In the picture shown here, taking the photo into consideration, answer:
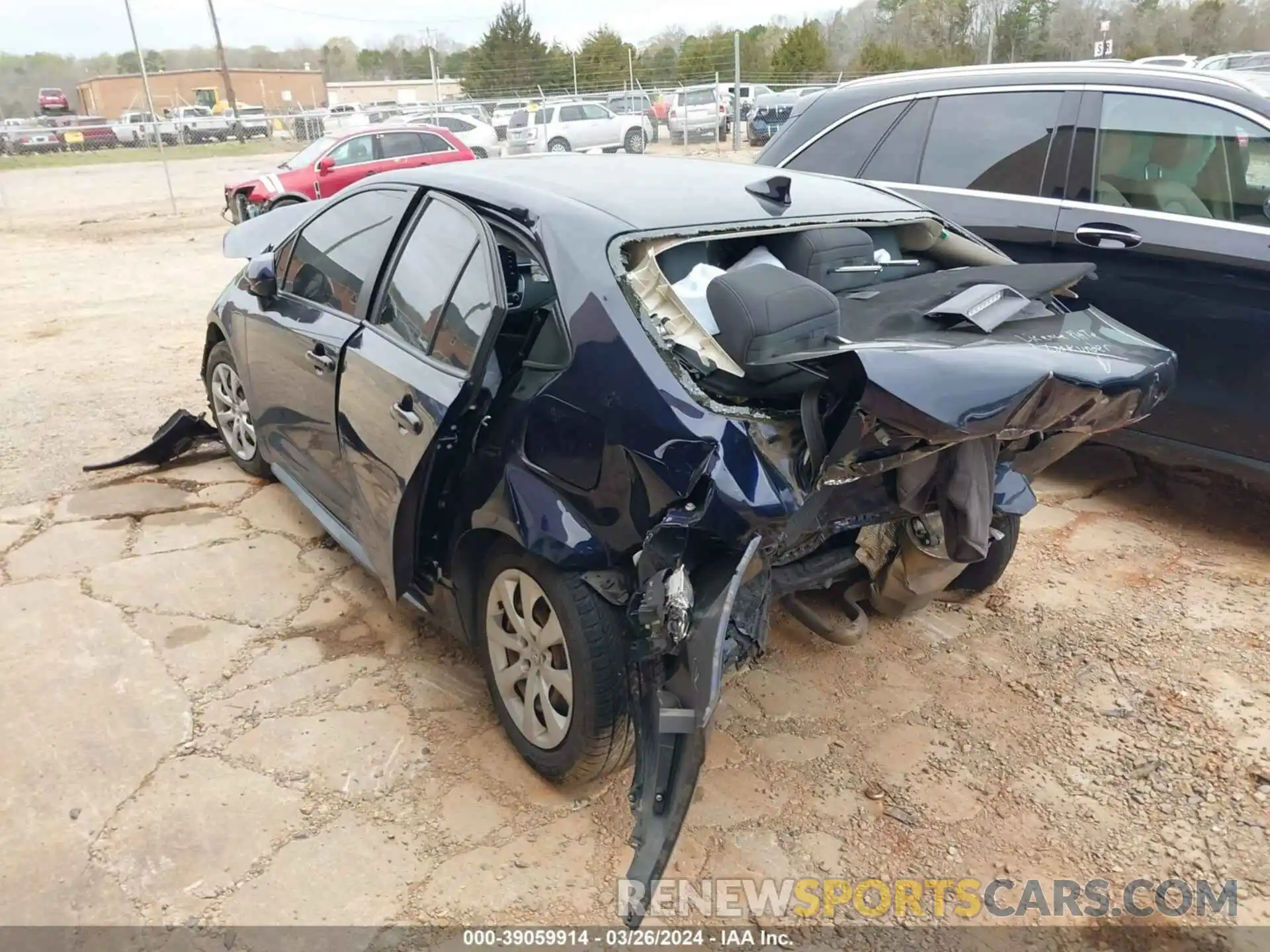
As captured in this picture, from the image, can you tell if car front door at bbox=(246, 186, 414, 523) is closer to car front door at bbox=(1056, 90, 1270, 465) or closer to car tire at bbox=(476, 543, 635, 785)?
car tire at bbox=(476, 543, 635, 785)


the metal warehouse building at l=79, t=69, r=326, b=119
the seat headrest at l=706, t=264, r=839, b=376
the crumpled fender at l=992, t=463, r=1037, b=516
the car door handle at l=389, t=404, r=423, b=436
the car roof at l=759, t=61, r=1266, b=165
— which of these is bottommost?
the crumpled fender at l=992, t=463, r=1037, b=516

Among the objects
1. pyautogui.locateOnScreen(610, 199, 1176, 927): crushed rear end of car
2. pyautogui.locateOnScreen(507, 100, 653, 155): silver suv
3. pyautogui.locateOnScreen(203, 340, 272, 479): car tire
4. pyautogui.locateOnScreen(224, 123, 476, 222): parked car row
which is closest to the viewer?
pyautogui.locateOnScreen(610, 199, 1176, 927): crushed rear end of car

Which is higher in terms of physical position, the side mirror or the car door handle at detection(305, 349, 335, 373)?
the side mirror

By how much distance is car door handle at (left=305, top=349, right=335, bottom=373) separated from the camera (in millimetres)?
3327

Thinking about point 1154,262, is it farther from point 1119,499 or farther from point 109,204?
point 109,204

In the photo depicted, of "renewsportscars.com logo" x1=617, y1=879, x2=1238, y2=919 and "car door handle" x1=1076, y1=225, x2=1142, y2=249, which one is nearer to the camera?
"renewsportscars.com logo" x1=617, y1=879, x2=1238, y2=919

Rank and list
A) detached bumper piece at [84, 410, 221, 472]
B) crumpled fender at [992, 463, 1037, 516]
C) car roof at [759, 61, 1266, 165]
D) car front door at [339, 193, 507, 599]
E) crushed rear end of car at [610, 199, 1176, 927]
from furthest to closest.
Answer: detached bumper piece at [84, 410, 221, 472]
car roof at [759, 61, 1266, 165]
crumpled fender at [992, 463, 1037, 516]
car front door at [339, 193, 507, 599]
crushed rear end of car at [610, 199, 1176, 927]

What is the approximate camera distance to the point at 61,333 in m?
8.24

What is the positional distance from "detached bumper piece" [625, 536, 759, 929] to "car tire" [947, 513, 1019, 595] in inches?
62.2

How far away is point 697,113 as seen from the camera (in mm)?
26188

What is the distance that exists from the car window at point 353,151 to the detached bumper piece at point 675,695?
1394cm

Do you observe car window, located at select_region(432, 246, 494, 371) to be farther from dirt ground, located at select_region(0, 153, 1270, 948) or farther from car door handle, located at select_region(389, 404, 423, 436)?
dirt ground, located at select_region(0, 153, 1270, 948)

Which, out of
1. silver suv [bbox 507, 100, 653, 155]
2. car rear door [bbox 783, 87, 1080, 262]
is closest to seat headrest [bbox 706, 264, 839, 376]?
car rear door [bbox 783, 87, 1080, 262]

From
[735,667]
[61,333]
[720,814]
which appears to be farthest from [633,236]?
[61,333]
